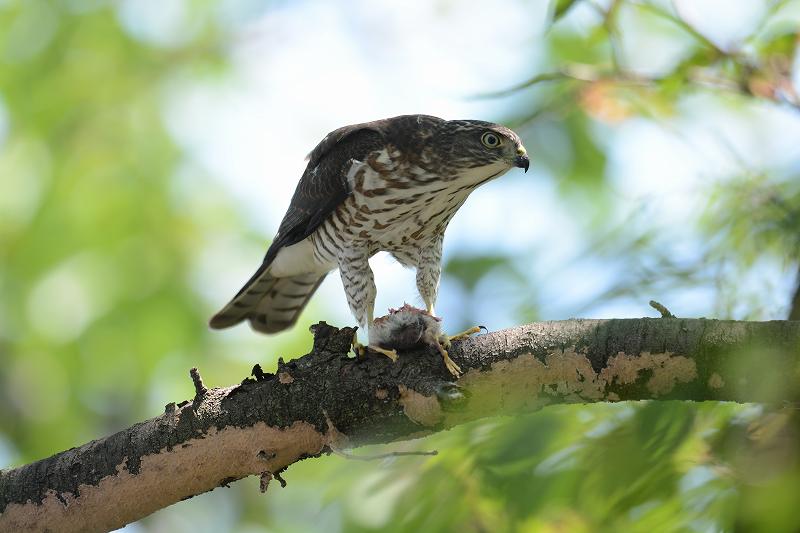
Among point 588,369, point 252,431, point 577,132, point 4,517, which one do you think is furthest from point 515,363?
point 577,132

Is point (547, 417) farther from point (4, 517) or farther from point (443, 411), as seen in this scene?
point (4, 517)

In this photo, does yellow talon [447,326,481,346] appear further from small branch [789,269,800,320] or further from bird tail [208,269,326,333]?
bird tail [208,269,326,333]

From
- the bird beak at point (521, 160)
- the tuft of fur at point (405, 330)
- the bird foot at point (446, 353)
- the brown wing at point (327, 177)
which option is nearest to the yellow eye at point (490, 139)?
the bird beak at point (521, 160)

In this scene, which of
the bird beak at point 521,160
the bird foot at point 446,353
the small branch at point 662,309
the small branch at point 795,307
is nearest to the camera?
the small branch at point 795,307

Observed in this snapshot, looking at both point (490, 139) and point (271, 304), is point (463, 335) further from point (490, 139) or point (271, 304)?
point (271, 304)

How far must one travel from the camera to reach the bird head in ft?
15.8

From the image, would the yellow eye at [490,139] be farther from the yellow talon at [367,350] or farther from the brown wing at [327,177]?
the yellow talon at [367,350]

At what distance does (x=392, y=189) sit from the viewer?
4855mm

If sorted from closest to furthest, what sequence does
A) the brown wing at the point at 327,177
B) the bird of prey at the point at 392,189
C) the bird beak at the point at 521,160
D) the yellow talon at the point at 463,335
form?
the yellow talon at the point at 463,335
the bird beak at the point at 521,160
the bird of prey at the point at 392,189
the brown wing at the point at 327,177

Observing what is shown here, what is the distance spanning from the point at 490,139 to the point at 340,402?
6.60 ft

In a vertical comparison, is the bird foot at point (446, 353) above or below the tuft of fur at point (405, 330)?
below

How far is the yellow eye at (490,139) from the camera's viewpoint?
4820mm

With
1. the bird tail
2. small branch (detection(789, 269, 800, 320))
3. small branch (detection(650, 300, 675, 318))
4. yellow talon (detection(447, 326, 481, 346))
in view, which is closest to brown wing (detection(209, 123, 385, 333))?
the bird tail

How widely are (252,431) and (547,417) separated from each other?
137 cm
